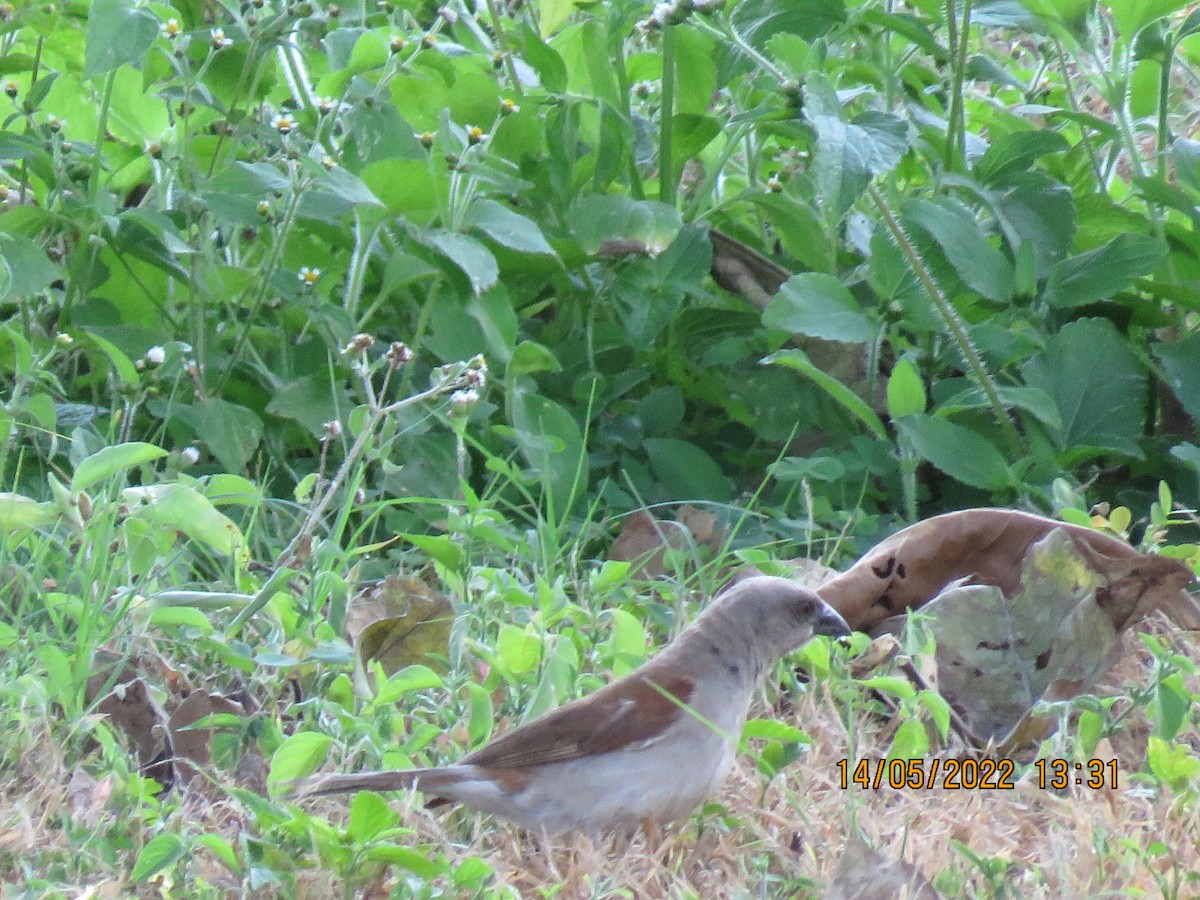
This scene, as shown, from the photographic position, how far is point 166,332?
12.2 ft

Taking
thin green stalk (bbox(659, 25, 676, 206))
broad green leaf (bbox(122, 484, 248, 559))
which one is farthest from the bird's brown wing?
thin green stalk (bbox(659, 25, 676, 206))

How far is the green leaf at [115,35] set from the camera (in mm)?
A: 3002

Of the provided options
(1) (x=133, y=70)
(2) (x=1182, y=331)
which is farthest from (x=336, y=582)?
(2) (x=1182, y=331)

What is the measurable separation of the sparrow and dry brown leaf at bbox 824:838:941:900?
0.27 m

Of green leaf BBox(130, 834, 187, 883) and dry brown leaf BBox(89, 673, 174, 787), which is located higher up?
green leaf BBox(130, 834, 187, 883)

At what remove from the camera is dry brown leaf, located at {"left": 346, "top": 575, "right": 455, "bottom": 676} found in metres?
2.65

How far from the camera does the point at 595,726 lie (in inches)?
84.7

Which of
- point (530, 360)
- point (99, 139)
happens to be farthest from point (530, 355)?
point (99, 139)

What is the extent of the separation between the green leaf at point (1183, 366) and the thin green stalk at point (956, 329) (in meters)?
0.38

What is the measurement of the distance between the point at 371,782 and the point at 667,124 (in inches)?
80.5

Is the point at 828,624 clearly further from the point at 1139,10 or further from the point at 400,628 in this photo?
the point at 1139,10

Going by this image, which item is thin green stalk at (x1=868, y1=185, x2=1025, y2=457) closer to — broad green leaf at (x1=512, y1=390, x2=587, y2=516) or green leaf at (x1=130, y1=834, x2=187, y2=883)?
broad green leaf at (x1=512, y1=390, x2=587, y2=516)

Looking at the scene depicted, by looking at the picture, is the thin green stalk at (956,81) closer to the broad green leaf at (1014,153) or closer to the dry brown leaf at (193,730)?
the broad green leaf at (1014,153)

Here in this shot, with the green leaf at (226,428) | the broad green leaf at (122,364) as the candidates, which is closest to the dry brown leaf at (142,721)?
the broad green leaf at (122,364)
